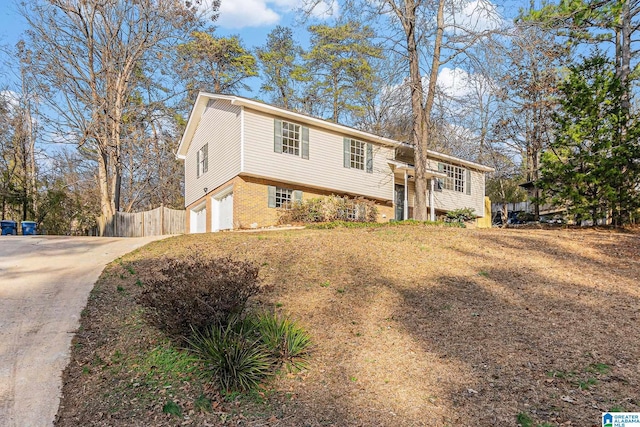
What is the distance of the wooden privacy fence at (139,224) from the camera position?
19266 millimetres

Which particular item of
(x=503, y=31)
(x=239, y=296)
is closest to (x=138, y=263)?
(x=239, y=296)

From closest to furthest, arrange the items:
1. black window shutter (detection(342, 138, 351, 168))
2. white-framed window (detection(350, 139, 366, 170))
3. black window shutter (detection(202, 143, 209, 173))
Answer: black window shutter (detection(342, 138, 351, 168)) < white-framed window (detection(350, 139, 366, 170)) < black window shutter (detection(202, 143, 209, 173))

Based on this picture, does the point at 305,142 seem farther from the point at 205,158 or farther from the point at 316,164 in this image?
the point at 205,158

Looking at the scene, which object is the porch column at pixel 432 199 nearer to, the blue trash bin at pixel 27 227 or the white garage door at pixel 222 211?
the white garage door at pixel 222 211

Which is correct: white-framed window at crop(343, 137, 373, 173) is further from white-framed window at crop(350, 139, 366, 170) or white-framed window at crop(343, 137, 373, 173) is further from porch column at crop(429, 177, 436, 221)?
porch column at crop(429, 177, 436, 221)

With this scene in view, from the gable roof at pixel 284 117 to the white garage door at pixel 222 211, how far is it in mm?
3369

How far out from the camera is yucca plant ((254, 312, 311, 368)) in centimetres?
438

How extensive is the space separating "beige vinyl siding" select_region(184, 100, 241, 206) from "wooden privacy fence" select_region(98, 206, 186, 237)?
1.49 metres

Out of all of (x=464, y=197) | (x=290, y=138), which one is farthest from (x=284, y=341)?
(x=464, y=197)

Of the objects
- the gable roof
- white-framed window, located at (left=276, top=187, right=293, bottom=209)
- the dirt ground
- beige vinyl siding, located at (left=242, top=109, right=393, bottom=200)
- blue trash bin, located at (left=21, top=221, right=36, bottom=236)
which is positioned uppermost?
the gable roof

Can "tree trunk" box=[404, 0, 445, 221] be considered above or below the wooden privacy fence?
above

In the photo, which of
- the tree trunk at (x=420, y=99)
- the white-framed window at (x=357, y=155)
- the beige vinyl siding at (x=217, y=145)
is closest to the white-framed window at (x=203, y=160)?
the beige vinyl siding at (x=217, y=145)

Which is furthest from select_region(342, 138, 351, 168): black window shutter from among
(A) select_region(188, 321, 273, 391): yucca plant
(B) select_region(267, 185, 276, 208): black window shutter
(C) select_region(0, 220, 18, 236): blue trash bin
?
(C) select_region(0, 220, 18, 236): blue trash bin

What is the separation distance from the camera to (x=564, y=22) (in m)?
15.2
